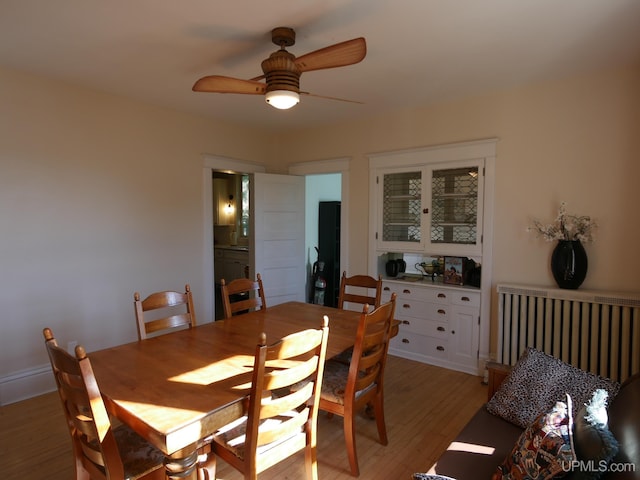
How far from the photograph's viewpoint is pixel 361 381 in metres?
2.13

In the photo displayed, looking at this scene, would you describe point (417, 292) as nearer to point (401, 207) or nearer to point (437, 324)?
point (437, 324)

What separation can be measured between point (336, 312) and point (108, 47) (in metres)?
2.38

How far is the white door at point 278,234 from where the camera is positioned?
447 centimetres

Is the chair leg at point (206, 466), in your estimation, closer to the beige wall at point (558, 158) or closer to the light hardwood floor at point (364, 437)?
the light hardwood floor at point (364, 437)

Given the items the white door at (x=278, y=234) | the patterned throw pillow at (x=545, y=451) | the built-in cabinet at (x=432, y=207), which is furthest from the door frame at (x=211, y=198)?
the patterned throw pillow at (x=545, y=451)

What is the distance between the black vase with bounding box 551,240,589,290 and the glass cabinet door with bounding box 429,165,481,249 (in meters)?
0.71

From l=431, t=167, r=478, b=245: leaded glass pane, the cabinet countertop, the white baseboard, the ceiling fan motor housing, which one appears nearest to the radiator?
the cabinet countertop

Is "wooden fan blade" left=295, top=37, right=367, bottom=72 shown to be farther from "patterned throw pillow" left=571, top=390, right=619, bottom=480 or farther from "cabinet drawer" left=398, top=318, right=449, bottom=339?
"cabinet drawer" left=398, top=318, right=449, bottom=339

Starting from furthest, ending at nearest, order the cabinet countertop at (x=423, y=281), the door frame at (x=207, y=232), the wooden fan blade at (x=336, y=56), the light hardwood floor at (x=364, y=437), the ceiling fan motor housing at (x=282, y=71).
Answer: the door frame at (x=207, y=232)
the cabinet countertop at (x=423, y=281)
the light hardwood floor at (x=364, y=437)
the ceiling fan motor housing at (x=282, y=71)
the wooden fan blade at (x=336, y=56)

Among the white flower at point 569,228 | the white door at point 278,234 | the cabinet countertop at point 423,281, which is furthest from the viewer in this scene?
the white door at point 278,234

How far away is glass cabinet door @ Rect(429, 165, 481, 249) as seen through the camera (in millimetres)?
3543

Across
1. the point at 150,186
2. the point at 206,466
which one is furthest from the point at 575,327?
the point at 150,186

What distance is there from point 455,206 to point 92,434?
329 centimetres

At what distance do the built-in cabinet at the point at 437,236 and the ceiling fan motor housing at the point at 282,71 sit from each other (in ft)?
6.89
